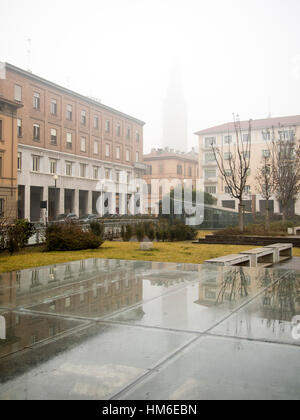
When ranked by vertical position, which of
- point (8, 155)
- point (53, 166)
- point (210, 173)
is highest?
point (210, 173)

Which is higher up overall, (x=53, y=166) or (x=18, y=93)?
(x=18, y=93)

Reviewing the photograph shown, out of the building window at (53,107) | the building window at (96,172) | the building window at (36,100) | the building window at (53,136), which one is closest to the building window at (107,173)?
the building window at (96,172)

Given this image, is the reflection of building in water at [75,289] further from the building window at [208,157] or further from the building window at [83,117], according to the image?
the building window at [208,157]

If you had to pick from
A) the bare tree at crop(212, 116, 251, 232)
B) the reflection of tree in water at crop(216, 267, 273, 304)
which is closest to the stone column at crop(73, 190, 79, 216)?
the bare tree at crop(212, 116, 251, 232)

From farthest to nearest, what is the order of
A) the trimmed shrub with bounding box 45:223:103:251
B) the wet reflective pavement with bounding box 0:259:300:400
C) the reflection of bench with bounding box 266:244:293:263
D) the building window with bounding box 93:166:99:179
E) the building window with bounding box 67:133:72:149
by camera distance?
the building window with bounding box 93:166:99:179
the building window with bounding box 67:133:72:149
the trimmed shrub with bounding box 45:223:103:251
the reflection of bench with bounding box 266:244:293:263
the wet reflective pavement with bounding box 0:259:300:400

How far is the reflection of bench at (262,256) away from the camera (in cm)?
1043

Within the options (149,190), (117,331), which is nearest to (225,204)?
(149,190)

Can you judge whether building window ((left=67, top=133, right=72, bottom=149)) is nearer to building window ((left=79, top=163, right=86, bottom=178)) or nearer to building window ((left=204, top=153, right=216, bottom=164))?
building window ((left=79, top=163, right=86, bottom=178))

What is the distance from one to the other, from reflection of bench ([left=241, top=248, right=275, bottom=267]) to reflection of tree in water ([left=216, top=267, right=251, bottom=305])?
88.3 inches

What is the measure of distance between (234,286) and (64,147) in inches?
1653

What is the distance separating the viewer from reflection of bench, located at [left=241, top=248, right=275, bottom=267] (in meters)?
10.4

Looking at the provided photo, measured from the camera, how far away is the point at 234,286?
6.57 meters

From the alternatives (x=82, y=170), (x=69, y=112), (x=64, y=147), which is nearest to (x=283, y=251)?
(x=64, y=147)

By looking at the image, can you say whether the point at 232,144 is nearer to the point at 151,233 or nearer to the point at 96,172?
the point at 96,172
